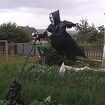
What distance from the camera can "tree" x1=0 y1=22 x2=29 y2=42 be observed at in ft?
92.0

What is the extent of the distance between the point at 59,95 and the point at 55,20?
66.8 inches

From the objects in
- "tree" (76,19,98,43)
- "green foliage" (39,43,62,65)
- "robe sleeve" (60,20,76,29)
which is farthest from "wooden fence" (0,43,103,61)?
"robe sleeve" (60,20,76,29)

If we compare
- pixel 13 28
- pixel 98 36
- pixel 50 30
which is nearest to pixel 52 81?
pixel 50 30

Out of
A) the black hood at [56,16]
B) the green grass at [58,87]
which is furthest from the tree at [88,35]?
the black hood at [56,16]

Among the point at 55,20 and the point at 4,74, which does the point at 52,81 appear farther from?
the point at 55,20

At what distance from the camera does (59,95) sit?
7660 millimetres

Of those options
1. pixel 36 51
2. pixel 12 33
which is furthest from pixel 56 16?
pixel 12 33

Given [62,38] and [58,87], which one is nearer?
[62,38]

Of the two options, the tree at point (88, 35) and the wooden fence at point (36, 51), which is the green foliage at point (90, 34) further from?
the wooden fence at point (36, 51)

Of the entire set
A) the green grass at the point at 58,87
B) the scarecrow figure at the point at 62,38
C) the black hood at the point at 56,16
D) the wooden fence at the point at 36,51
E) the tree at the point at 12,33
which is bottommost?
the wooden fence at the point at 36,51

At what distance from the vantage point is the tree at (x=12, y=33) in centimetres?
2805

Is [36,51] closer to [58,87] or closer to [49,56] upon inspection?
[49,56]

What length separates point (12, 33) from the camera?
28.3 m

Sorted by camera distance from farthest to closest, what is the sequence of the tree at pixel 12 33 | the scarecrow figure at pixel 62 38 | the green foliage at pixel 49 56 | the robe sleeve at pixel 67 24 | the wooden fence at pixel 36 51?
the tree at pixel 12 33 → the wooden fence at pixel 36 51 → the green foliage at pixel 49 56 → the scarecrow figure at pixel 62 38 → the robe sleeve at pixel 67 24
